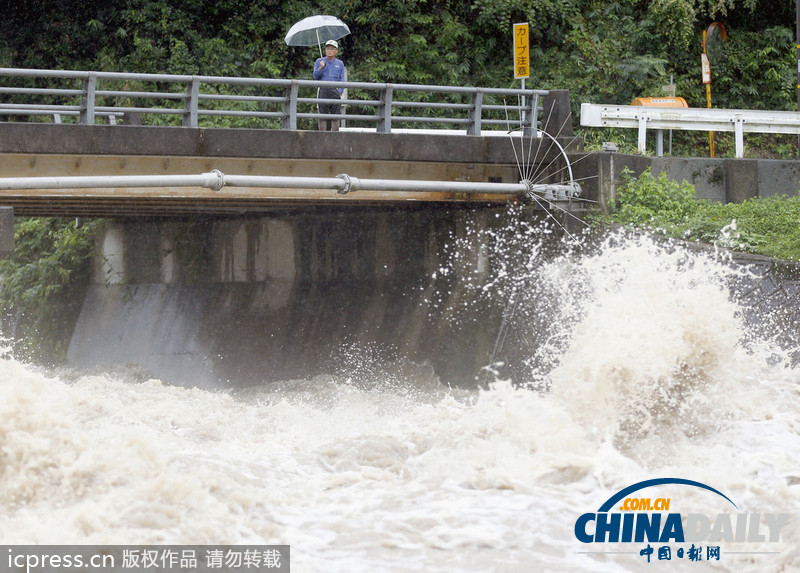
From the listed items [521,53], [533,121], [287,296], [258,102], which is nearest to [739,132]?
[533,121]

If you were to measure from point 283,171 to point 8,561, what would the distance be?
8433 mm

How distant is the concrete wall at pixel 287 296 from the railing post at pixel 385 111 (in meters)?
2.00

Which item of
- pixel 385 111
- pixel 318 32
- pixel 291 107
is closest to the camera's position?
pixel 291 107

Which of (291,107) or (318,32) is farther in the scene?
(318,32)

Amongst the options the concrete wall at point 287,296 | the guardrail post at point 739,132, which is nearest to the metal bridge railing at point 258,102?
the concrete wall at point 287,296

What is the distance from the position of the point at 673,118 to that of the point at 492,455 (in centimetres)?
843

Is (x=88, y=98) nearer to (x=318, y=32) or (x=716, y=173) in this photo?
(x=318, y=32)

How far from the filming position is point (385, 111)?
15.0 metres

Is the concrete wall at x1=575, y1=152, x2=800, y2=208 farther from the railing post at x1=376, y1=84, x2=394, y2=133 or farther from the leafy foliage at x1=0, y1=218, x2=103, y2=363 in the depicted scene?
the leafy foliage at x1=0, y1=218, x2=103, y2=363

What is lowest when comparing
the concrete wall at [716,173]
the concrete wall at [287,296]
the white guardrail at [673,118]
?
the concrete wall at [287,296]

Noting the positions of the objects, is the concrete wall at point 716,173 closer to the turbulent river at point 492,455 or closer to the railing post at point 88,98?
the turbulent river at point 492,455

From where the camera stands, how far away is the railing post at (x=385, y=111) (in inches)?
584

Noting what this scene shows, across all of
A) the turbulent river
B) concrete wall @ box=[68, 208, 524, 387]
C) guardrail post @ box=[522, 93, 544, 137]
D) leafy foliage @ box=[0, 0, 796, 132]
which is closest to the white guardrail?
guardrail post @ box=[522, 93, 544, 137]

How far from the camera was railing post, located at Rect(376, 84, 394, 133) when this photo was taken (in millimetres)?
14830
